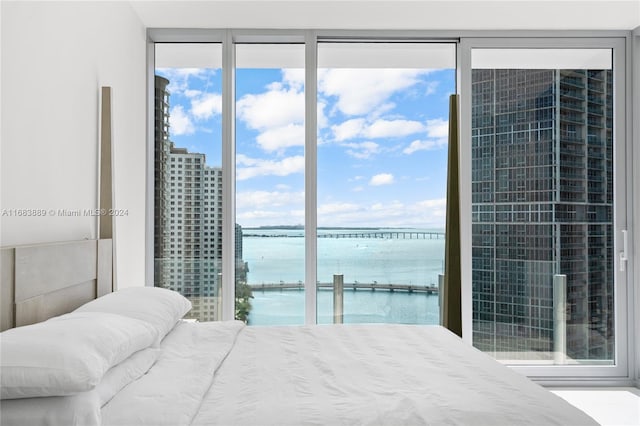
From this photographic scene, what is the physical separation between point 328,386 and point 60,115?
157cm

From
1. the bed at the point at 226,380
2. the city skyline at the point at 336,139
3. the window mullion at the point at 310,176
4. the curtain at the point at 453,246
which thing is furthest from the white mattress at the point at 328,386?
the city skyline at the point at 336,139

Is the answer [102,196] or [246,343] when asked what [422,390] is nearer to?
[246,343]

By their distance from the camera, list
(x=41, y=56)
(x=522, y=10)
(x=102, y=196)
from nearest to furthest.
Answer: (x=41, y=56), (x=102, y=196), (x=522, y=10)

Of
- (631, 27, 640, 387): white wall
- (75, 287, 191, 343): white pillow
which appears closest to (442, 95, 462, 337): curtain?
(631, 27, 640, 387): white wall

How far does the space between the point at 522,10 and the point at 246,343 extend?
106 inches

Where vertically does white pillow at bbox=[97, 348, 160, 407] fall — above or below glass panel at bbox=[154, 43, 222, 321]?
below

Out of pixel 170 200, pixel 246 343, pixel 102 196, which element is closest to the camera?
pixel 246 343

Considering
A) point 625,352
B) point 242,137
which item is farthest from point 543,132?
point 242,137

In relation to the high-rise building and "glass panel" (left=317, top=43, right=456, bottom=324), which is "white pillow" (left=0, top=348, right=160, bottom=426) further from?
"glass panel" (left=317, top=43, right=456, bottom=324)

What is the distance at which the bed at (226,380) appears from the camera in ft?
3.63

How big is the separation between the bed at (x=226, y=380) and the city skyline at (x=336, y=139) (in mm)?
1541

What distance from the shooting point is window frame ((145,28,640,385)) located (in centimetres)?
345

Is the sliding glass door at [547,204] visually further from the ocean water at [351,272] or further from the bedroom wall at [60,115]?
the bedroom wall at [60,115]

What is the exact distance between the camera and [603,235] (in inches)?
141
